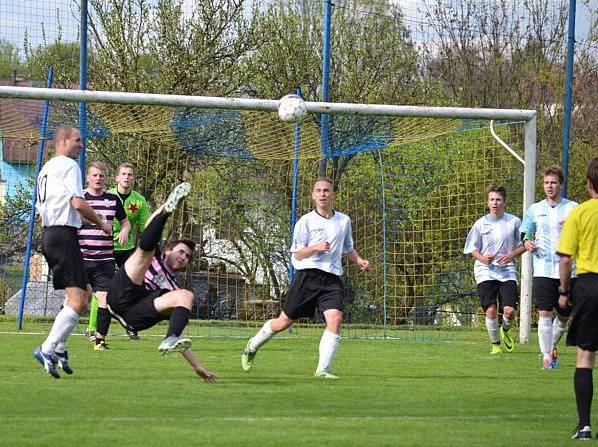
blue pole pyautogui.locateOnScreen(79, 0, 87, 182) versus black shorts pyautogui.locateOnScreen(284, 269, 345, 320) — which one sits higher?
blue pole pyautogui.locateOnScreen(79, 0, 87, 182)

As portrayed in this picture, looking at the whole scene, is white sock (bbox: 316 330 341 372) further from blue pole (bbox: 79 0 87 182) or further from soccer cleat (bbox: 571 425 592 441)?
blue pole (bbox: 79 0 87 182)

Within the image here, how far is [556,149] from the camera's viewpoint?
86.1ft

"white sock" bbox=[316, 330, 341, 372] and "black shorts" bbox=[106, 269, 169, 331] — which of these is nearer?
"black shorts" bbox=[106, 269, 169, 331]

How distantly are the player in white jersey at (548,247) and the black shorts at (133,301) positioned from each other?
429cm

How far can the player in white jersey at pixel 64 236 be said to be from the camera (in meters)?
10.2

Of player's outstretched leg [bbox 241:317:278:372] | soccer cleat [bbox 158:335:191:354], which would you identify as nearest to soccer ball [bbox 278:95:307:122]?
player's outstretched leg [bbox 241:317:278:372]

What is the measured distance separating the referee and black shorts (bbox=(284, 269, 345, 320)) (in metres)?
3.48

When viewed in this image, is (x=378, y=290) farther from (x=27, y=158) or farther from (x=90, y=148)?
(x=27, y=158)

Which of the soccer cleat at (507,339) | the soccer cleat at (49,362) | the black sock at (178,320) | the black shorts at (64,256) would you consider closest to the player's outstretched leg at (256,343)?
the black sock at (178,320)

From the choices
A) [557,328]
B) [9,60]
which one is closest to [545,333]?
[557,328]

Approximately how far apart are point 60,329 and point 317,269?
7.76 feet

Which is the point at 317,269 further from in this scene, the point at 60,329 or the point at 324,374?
the point at 60,329

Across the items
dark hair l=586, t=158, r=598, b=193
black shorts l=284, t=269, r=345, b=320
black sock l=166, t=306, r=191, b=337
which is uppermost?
dark hair l=586, t=158, r=598, b=193

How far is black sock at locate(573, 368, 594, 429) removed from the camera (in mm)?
7445
